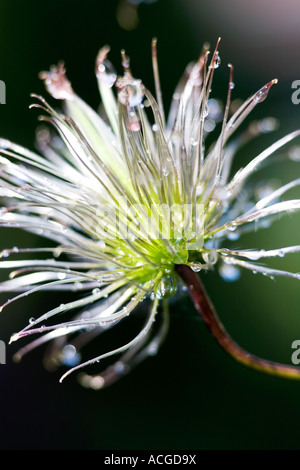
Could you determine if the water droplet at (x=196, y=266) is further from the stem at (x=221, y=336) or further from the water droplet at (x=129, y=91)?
the water droplet at (x=129, y=91)

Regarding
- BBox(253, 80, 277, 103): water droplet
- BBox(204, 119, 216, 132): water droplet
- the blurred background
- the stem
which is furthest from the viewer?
the blurred background

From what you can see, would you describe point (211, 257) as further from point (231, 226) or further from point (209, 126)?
point (209, 126)

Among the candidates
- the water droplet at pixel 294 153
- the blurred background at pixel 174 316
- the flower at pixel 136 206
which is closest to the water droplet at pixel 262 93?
the flower at pixel 136 206

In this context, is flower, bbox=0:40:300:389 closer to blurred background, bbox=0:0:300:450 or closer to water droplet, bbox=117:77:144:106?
water droplet, bbox=117:77:144:106

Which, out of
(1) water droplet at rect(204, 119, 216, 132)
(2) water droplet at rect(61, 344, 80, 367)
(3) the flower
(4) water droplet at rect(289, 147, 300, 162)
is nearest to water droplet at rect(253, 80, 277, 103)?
(3) the flower

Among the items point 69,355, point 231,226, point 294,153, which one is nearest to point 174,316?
point 69,355

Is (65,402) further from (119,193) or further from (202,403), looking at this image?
(119,193)

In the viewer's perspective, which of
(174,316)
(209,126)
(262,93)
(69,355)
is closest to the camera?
(262,93)
